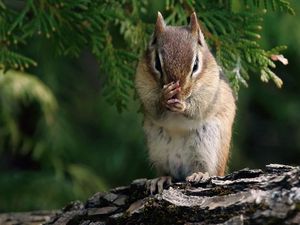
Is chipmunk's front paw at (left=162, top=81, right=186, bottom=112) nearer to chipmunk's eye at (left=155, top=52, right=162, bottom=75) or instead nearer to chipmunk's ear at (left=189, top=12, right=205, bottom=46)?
chipmunk's eye at (left=155, top=52, right=162, bottom=75)

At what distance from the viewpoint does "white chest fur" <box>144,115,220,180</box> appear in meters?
4.79

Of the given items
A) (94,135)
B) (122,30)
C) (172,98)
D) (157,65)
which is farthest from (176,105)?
(94,135)

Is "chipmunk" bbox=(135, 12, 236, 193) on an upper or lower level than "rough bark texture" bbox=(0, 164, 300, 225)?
upper

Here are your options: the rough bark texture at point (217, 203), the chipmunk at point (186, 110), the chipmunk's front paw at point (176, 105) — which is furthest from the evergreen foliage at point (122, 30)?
the rough bark texture at point (217, 203)

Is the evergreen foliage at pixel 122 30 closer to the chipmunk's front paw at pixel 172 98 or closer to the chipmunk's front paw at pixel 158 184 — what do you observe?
the chipmunk's front paw at pixel 172 98

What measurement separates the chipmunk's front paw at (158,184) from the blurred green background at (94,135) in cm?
184

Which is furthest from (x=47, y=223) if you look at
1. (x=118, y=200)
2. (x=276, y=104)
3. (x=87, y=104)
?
(x=276, y=104)

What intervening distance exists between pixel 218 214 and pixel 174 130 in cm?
96

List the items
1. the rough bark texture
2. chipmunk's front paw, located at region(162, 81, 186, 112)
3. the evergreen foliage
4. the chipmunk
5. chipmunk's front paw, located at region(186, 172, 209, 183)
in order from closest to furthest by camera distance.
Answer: the rough bark texture < chipmunk's front paw, located at region(186, 172, 209, 183) < chipmunk's front paw, located at region(162, 81, 186, 112) < the chipmunk < the evergreen foliage

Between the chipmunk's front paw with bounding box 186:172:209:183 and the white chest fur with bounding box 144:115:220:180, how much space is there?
0.14 metres

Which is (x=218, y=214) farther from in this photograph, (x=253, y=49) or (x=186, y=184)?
(x=253, y=49)

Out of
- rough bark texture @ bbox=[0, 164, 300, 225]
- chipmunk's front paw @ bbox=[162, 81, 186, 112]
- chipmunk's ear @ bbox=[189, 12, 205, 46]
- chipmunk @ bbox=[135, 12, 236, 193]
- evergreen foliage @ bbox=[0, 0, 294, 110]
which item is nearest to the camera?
rough bark texture @ bbox=[0, 164, 300, 225]

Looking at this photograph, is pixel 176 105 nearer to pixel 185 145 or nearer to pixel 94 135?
pixel 185 145

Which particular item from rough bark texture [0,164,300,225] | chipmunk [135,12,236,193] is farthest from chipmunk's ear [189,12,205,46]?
rough bark texture [0,164,300,225]
